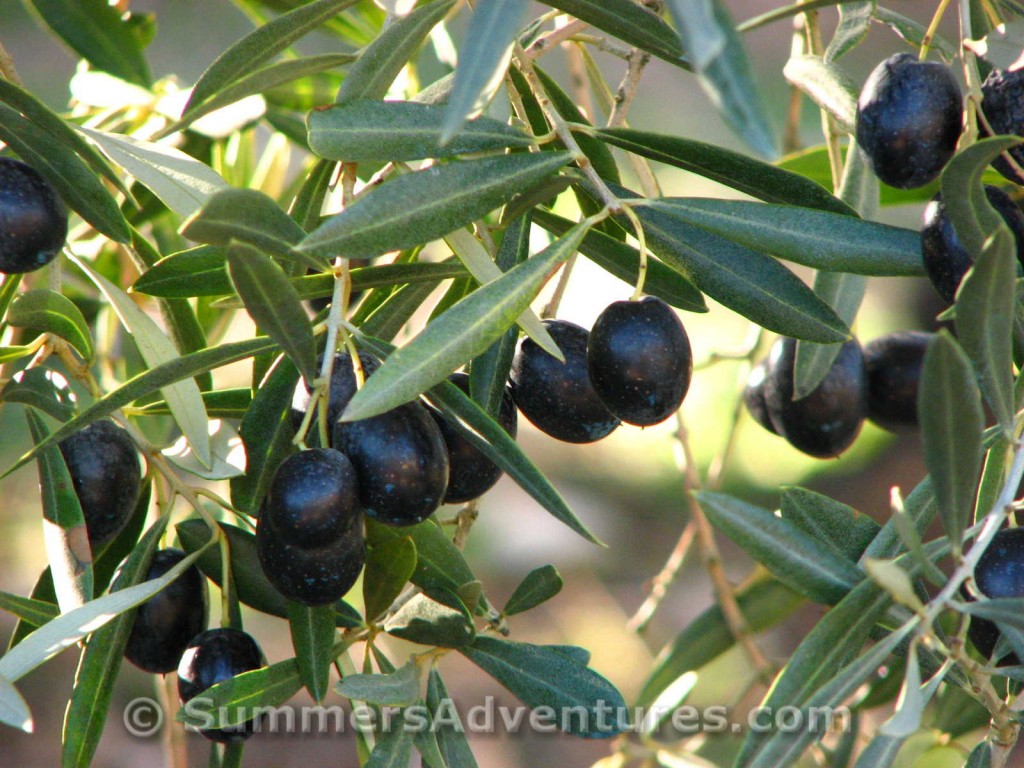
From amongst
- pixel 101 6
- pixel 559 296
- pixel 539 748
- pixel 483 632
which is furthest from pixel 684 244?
pixel 539 748

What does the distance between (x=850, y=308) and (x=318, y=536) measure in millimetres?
528

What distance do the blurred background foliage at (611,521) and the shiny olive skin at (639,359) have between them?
71.6 inches

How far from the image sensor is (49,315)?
83 centimetres

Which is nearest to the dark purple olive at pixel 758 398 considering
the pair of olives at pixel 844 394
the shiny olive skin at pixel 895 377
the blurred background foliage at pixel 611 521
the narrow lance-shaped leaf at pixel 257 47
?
the pair of olives at pixel 844 394

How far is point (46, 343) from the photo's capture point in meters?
0.88

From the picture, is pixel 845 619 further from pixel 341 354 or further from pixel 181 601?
pixel 181 601

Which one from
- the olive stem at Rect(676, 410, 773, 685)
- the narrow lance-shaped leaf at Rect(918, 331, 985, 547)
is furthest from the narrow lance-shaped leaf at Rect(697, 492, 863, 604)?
the olive stem at Rect(676, 410, 773, 685)

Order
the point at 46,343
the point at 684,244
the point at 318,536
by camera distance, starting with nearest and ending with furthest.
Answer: the point at 318,536, the point at 684,244, the point at 46,343

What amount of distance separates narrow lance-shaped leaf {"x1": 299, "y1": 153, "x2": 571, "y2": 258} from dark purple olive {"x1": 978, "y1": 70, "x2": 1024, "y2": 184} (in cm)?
28

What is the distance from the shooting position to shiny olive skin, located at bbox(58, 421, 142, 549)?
0.83m

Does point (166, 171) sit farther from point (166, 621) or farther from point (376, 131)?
point (166, 621)

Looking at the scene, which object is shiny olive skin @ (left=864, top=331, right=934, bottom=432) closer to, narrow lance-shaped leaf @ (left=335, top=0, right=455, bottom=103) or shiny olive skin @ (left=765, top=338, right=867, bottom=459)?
shiny olive skin @ (left=765, top=338, right=867, bottom=459)

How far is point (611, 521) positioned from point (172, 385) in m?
2.73

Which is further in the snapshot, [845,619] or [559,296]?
[559,296]
